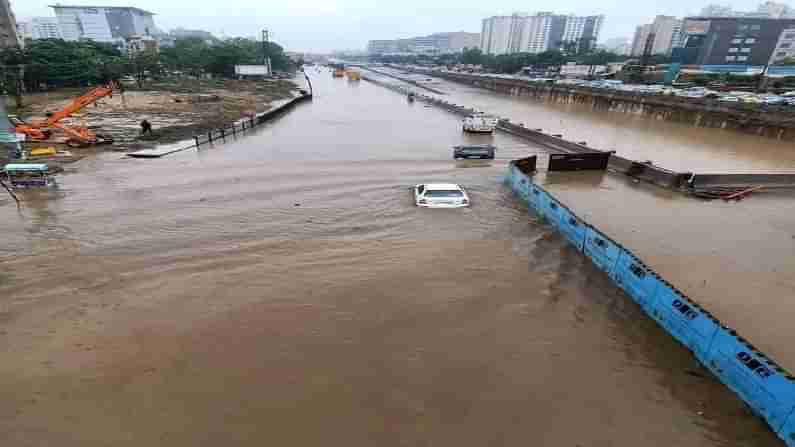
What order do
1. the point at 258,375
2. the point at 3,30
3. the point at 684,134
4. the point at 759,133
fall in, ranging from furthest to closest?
the point at 3,30
the point at 684,134
the point at 759,133
the point at 258,375

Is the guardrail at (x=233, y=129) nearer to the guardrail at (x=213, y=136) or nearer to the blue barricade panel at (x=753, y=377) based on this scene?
the guardrail at (x=213, y=136)

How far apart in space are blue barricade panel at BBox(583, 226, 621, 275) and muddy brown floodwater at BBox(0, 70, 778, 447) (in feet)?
1.16

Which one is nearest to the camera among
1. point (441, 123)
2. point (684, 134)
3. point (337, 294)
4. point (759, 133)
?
point (337, 294)

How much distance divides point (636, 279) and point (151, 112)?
151 ft

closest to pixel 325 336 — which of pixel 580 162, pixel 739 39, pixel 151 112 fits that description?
pixel 580 162

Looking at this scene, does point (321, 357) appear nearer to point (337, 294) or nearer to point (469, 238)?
point (337, 294)

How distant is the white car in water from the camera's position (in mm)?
15742

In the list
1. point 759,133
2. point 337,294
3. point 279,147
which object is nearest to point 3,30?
point 279,147

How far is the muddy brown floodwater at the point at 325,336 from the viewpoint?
6406 millimetres

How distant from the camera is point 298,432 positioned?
20.7 ft

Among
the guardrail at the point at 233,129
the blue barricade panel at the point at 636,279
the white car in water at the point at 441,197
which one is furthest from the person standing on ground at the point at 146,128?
the blue barricade panel at the point at 636,279

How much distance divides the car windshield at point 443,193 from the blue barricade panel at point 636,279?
6.98 metres

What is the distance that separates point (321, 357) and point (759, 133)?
43.5 metres

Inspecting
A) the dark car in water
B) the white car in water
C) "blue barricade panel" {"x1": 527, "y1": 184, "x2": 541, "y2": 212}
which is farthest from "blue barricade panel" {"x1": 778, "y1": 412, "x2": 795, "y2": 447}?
the dark car in water
